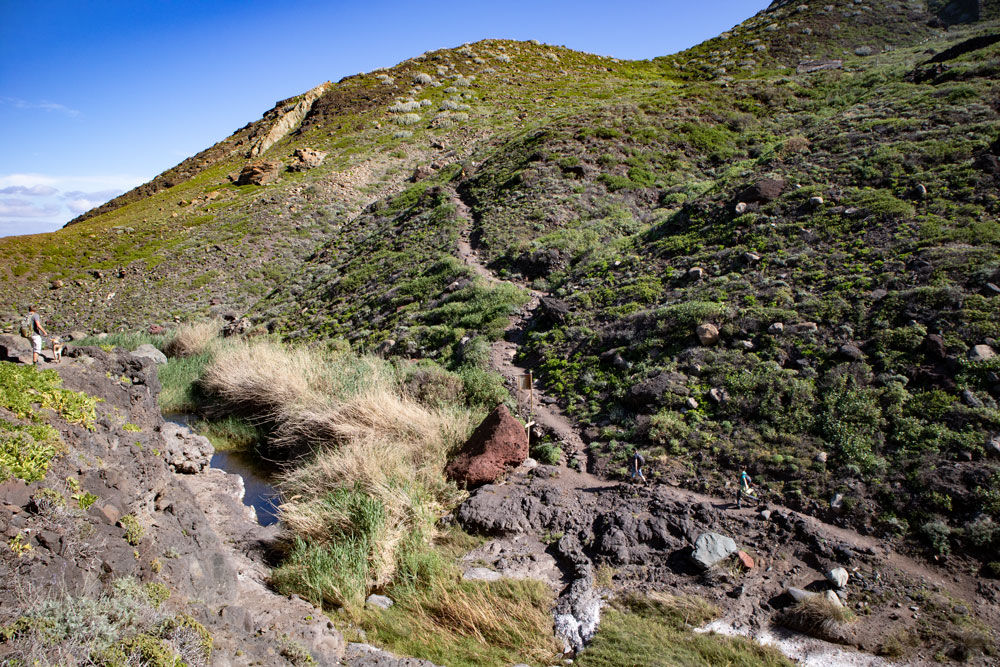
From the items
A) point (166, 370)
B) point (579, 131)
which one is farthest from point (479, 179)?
point (166, 370)

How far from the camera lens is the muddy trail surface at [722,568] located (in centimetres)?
559

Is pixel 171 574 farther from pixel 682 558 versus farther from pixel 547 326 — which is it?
pixel 547 326

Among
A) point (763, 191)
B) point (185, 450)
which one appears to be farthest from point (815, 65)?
point (185, 450)

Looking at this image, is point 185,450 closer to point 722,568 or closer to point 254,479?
point 254,479

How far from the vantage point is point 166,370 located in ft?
52.9

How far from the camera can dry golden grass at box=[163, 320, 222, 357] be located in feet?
60.8

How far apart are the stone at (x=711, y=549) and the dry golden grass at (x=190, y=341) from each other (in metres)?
16.8

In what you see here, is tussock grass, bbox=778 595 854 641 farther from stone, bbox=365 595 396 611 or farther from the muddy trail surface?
stone, bbox=365 595 396 611

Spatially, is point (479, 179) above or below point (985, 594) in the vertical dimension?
above

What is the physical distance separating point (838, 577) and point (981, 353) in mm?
4778

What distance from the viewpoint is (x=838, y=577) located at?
623cm

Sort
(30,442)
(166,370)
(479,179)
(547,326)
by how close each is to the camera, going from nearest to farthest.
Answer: (30,442), (547,326), (166,370), (479,179)

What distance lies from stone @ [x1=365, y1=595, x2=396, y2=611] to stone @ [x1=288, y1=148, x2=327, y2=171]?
34005 mm

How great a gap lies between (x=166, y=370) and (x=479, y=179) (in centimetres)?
1554
